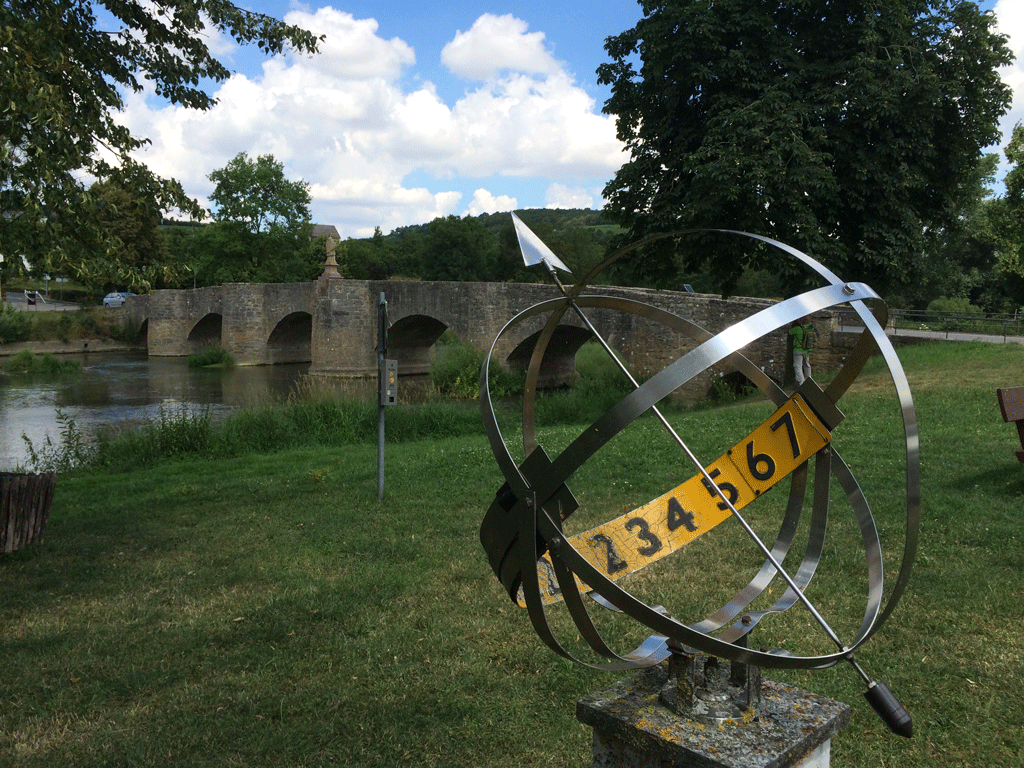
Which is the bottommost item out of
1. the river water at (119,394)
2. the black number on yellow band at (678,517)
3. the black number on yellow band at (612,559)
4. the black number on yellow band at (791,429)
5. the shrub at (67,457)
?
the river water at (119,394)

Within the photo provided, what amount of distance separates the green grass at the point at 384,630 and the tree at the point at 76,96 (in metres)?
2.29

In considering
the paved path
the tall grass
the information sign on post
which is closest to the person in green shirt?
the paved path

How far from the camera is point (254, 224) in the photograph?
49.2 m

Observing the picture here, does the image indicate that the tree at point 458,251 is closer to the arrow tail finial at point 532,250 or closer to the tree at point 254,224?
the tree at point 254,224

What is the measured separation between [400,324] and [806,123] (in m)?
20.3

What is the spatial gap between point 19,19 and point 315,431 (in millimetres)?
8850

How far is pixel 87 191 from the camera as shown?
17.5 ft

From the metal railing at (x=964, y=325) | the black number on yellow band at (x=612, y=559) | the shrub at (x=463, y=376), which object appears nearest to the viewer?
the black number on yellow band at (x=612, y=559)

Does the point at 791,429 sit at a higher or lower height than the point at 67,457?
higher

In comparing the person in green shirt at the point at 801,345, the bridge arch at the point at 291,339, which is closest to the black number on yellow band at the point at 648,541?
the person in green shirt at the point at 801,345

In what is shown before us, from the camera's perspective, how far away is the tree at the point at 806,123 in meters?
12.1

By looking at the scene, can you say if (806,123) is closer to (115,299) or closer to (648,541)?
(648,541)

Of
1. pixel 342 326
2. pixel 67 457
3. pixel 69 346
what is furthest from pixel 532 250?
pixel 69 346

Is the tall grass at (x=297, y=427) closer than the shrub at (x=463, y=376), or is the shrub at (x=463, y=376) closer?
the tall grass at (x=297, y=427)
